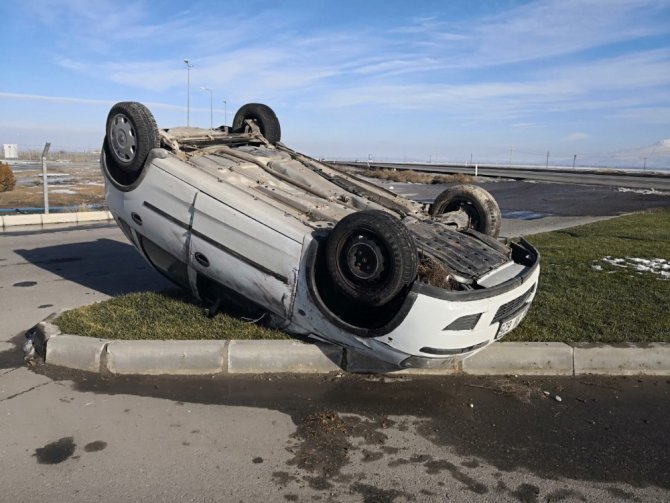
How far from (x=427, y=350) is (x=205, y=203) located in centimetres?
204

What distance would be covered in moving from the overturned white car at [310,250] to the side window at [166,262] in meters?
0.01

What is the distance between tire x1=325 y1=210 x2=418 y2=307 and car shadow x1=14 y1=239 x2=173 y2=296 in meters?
3.68

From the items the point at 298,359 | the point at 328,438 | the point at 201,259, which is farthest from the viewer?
the point at 201,259

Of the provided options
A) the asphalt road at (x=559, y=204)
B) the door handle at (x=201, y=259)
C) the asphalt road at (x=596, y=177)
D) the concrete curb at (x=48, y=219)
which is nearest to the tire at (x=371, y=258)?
the door handle at (x=201, y=259)

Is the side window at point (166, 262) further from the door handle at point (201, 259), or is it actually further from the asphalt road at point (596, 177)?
the asphalt road at point (596, 177)

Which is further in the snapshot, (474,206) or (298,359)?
(474,206)

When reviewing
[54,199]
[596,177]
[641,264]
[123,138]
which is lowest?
[54,199]

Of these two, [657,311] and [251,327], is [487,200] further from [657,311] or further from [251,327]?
[251,327]

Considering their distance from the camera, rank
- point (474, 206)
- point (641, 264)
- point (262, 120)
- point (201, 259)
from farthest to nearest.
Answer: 1. point (641, 264)
2. point (262, 120)
3. point (474, 206)
4. point (201, 259)

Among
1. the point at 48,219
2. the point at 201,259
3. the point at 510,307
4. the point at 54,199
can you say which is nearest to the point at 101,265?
the point at 201,259

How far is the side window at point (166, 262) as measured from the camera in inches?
191

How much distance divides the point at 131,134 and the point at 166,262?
114cm

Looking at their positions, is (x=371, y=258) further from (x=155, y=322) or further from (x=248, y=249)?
(x=155, y=322)

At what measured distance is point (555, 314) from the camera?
5441 mm
